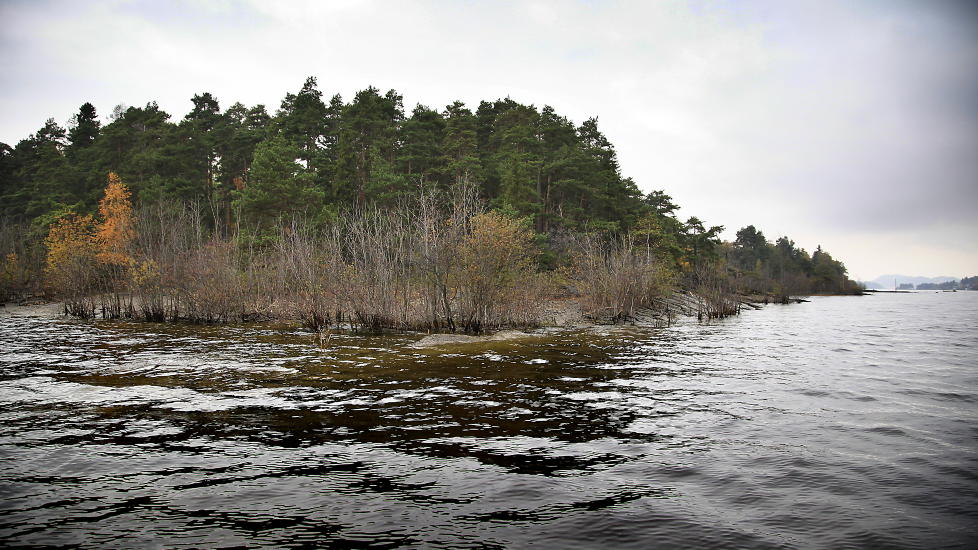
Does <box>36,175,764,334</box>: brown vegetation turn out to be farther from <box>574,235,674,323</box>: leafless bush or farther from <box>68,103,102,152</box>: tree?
<box>68,103,102,152</box>: tree

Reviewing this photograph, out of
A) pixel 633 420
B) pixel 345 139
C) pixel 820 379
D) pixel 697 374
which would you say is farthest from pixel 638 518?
pixel 345 139

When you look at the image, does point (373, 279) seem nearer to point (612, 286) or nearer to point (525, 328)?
point (525, 328)

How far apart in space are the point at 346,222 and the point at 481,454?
101 feet

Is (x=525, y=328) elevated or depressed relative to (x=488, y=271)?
depressed

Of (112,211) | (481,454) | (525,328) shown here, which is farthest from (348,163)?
(481,454)

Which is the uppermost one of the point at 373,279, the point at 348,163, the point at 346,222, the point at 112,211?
the point at 348,163

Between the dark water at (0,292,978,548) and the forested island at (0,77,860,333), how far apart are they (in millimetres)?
9794

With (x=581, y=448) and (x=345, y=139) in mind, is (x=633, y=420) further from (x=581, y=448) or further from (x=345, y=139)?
(x=345, y=139)

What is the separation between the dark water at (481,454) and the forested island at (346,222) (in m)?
9.79

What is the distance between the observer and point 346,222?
37.4 meters

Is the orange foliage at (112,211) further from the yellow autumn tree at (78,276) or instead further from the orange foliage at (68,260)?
the yellow autumn tree at (78,276)

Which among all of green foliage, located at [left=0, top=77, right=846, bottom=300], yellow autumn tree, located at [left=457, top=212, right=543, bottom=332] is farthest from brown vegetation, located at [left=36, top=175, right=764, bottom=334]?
green foliage, located at [left=0, top=77, right=846, bottom=300]

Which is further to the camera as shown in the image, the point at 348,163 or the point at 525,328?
the point at 348,163

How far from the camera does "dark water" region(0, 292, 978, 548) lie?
6.40 meters
